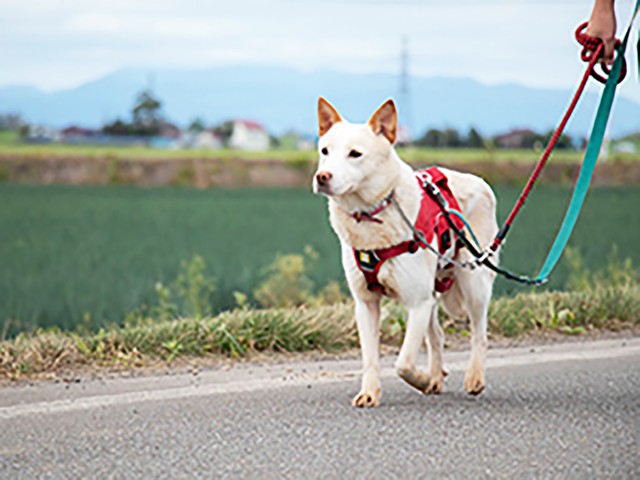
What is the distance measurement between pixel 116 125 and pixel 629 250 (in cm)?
9278

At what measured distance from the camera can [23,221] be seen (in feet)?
72.4

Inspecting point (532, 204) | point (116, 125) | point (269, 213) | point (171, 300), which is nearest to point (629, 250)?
point (171, 300)

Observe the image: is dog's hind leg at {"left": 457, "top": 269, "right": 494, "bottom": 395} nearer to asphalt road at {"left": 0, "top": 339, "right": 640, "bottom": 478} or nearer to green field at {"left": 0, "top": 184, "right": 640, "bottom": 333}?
asphalt road at {"left": 0, "top": 339, "right": 640, "bottom": 478}

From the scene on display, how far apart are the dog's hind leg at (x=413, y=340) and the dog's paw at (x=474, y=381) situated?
1.19 feet

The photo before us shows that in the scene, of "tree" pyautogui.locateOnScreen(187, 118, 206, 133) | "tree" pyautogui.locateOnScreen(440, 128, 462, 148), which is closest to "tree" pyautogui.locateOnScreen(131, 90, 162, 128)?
"tree" pyautogui.locateOnScreen(187, 118, 206, 133)

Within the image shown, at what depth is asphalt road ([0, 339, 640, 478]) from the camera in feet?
13.6

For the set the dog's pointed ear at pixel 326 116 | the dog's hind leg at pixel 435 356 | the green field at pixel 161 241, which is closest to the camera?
the dog's pointed ear at pixel 326 116

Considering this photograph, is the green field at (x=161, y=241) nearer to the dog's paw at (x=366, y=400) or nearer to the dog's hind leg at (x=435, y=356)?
the dog's hind leg at (x=435, y=356)

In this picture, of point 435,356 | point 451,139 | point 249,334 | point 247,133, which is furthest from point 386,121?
point 247,133

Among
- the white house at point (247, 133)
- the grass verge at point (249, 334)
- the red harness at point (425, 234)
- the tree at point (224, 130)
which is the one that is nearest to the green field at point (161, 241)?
the grass verge at point (249, 334)

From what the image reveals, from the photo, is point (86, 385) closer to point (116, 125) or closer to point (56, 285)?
point (56, 285)

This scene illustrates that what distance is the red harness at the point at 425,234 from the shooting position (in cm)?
514

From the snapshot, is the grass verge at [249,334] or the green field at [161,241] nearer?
the grass verge at [249,334]

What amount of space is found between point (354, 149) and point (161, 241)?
14.0 m
